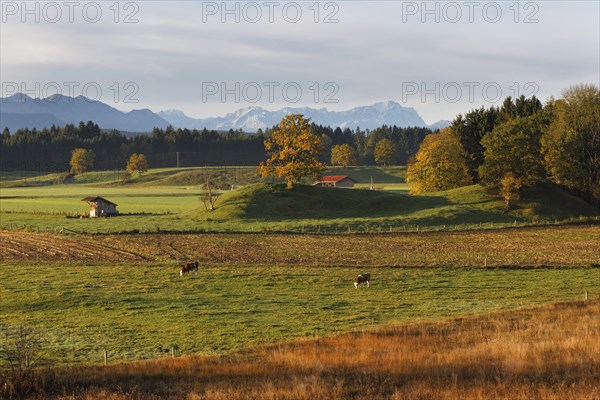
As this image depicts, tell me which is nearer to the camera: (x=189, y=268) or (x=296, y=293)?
(x=296, y=293)

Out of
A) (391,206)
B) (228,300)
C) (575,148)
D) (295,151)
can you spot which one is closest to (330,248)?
(228,300)

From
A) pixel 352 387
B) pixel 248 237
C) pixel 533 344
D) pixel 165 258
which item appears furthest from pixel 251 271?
pixel 352 387

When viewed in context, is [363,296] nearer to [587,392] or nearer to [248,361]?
[248,361]

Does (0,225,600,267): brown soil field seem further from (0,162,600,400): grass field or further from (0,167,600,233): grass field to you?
(0,167,600,233): grass field

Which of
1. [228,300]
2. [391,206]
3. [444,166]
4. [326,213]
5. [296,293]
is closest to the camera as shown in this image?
[228,300]

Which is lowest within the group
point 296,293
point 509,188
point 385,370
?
point 296,293

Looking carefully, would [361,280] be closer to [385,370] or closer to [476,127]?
[385,370]

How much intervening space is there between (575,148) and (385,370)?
92029 millimetres

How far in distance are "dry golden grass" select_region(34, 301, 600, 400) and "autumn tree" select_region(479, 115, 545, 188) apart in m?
75.1

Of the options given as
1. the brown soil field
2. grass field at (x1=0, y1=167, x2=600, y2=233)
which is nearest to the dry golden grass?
the brown soil field

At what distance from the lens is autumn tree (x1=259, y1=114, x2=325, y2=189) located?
106 metres

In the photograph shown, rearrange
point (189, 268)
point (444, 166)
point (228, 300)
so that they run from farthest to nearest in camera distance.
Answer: point (444, 166), point (189, 268), point (228, 300)

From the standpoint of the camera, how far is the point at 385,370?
21484 mm

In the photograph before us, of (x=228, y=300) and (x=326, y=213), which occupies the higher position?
(x=326, y=213)
